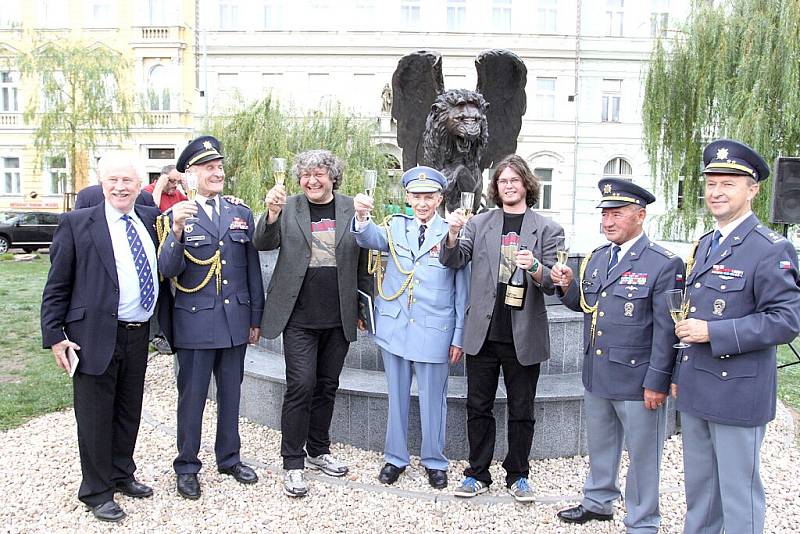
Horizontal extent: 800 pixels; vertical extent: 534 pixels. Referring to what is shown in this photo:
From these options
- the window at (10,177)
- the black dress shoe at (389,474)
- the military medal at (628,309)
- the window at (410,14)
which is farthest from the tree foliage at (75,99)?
the military medal at (628,309)

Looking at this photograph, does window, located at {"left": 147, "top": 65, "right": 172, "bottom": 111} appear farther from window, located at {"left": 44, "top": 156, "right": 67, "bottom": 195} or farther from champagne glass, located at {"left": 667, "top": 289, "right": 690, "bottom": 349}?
champagne glass, located at {"left": 667, "top": 289, "right": 690, "bottom": 349}

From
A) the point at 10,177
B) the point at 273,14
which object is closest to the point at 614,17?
the point at 273,14

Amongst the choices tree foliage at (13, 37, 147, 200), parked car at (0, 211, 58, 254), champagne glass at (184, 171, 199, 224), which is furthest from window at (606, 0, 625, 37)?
champagne glass at (184, 171, 199, 224)

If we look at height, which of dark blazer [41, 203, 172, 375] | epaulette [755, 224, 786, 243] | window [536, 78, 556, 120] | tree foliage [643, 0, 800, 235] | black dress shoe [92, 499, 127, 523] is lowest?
black dress shoe [92, 499, 127, 523]

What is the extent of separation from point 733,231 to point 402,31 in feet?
84.2

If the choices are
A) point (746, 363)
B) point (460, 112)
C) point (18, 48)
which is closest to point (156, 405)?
point (460, 112)

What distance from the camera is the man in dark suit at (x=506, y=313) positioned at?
387 cm

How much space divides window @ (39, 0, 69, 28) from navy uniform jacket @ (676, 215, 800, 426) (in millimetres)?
31679

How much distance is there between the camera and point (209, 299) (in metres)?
4.03

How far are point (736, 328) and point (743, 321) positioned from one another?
0.04 metres

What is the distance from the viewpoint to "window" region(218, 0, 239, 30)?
27.6 m

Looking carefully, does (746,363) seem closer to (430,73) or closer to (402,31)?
(430,73)

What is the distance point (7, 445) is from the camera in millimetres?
5043

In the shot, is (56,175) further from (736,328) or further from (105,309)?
(736,328)
